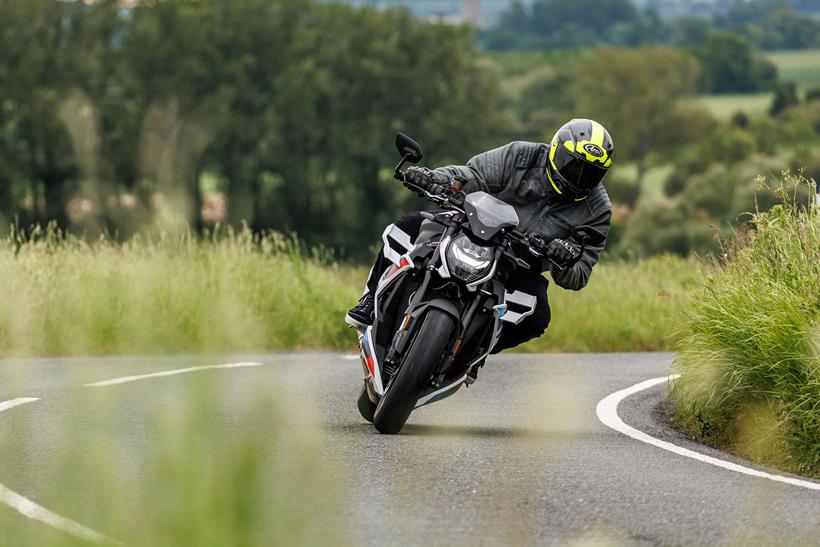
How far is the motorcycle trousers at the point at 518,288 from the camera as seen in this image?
8.39 metres

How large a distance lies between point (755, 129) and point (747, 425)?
384 ft

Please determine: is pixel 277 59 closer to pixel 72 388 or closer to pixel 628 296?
pixel 628 296

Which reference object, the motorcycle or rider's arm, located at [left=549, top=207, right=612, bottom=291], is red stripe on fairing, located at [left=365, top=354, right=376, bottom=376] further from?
rider's arm, located at [left=549, top=207, right=612, bottom=291]

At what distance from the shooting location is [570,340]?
1593cm

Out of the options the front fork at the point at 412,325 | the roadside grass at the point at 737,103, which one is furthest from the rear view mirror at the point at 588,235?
the roadside grass at the point at 737,103

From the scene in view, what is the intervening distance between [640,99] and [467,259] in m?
123

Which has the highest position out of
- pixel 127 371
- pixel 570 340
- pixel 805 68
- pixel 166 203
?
pixel 166 203

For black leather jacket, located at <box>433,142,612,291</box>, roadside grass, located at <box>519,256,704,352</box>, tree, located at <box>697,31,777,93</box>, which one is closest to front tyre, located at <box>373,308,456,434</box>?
black leather jacket, located at <box>433,142,612,291</box>

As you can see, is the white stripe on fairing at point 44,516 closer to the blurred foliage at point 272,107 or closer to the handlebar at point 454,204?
the handlebar at point 454,204

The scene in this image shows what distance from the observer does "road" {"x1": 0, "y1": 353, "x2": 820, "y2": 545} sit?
18.4 feet

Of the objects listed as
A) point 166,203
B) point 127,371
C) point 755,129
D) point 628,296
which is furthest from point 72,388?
point 755,129

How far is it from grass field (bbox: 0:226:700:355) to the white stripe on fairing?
21.6ft

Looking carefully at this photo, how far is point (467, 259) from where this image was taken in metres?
7.89

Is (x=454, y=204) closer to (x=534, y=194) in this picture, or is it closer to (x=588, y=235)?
(x=534, y=194)
